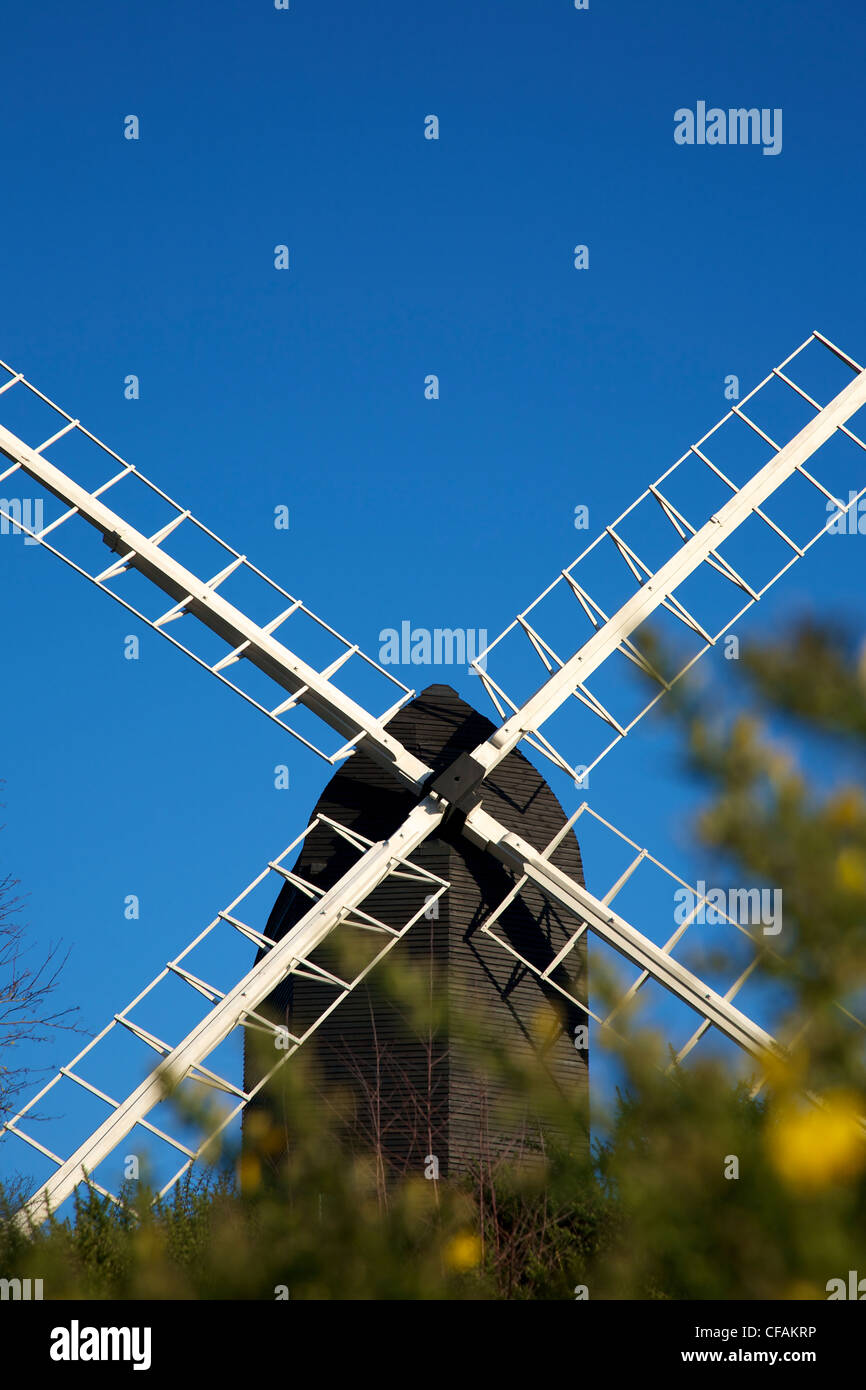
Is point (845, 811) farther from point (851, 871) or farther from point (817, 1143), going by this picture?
point (817, 1143)

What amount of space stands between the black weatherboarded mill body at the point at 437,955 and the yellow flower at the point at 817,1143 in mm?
11175

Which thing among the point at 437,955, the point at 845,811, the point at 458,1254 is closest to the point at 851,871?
the point at 845,811

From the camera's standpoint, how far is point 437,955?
46.9ft

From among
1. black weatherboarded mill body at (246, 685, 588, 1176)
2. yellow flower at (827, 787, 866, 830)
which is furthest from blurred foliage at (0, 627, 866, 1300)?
black weatherboarded mill body at (246, 685, 588, 1176)

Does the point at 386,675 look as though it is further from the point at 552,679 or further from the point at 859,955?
the point at 859,955

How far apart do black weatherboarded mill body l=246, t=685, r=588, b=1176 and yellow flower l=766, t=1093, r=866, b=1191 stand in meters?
11.2

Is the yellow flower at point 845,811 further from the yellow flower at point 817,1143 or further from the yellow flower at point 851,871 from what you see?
the yellow flower at point 817,1143

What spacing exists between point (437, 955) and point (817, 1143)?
1268 cm

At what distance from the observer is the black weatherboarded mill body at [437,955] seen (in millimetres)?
13617

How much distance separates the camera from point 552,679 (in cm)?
1471

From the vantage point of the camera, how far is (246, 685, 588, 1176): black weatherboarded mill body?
13617mm

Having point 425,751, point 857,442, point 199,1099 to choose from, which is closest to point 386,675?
point 425,751

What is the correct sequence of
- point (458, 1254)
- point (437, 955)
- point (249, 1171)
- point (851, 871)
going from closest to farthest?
point (851, 871) < point (249, 1171) < point (458, 1254) < point (437, 955)

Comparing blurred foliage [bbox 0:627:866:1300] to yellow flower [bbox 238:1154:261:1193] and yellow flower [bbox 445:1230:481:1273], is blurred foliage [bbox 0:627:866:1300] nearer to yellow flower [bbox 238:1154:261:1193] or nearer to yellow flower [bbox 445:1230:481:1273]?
yellow flower [bbox 445:1230:481:1273]
